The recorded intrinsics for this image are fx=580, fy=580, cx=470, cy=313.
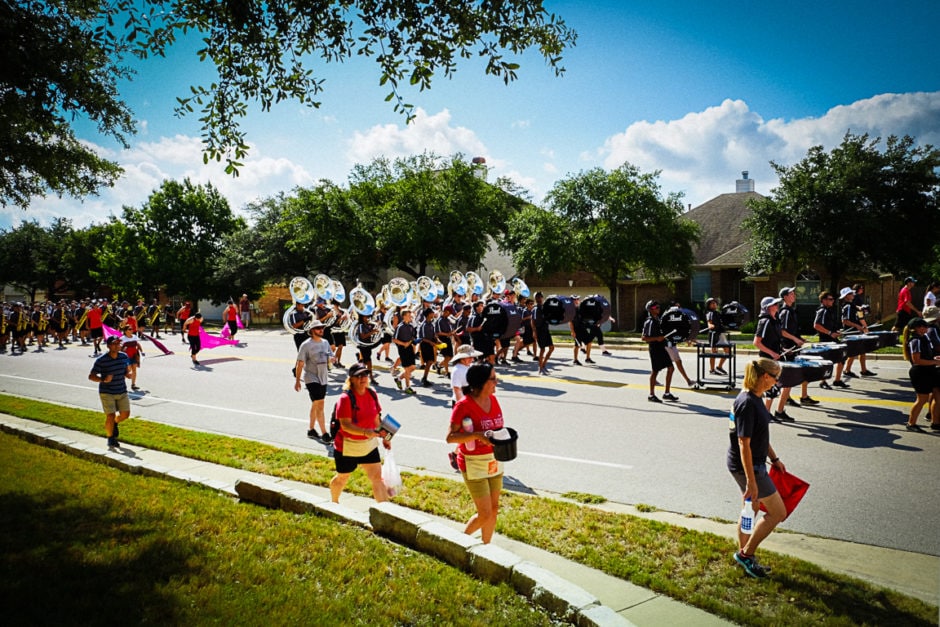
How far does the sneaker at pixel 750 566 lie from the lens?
4301mm

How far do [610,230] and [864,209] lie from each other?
10260 millimetres

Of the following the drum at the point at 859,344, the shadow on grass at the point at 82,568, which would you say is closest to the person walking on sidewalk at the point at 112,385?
Result: the shadow on grass at the point at 82,568

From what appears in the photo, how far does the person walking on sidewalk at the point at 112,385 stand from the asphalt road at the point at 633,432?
0.63m

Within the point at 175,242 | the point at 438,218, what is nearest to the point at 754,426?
the point at 438,218

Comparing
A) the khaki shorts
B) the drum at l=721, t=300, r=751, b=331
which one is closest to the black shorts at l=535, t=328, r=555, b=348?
the drum at l=721, t=300, r=751, b=331

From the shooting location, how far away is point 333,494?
5824 millimetres

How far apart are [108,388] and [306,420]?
10.1 ft

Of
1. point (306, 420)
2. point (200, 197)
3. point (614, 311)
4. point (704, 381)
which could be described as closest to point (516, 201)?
point (614, 311)

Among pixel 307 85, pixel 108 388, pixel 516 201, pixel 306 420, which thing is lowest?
pixel 306 420

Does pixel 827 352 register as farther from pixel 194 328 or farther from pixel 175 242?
pixel 175 242

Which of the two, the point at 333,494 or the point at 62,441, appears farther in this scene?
the point at 62,441

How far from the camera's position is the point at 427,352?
45.0ft

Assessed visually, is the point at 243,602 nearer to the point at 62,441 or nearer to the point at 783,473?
the point at 783,473

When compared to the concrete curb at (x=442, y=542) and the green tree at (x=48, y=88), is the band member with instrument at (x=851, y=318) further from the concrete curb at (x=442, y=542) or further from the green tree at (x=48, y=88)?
the green tree at (x=48, y=88)
